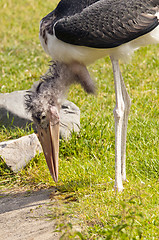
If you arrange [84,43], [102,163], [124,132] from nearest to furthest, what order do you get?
[84,43]
[124,132]
[102,163]

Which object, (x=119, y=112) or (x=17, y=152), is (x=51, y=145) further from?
(x=17, y=152)

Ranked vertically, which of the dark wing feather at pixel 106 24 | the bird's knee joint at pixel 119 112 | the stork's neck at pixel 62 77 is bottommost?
the bird's knee joint at pixel 119 112

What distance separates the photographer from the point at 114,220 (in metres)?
3.25

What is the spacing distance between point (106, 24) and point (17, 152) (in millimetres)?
1785

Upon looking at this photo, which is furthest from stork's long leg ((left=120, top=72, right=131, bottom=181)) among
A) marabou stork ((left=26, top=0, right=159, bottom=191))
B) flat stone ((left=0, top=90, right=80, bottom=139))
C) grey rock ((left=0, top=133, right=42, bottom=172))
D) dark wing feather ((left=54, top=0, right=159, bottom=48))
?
grey rock ((left=0, top=133, right=42, bottom=172))

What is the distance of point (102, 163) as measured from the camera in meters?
4.49

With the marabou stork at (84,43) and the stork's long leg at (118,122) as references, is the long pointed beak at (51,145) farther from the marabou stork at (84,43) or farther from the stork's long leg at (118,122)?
the stork's long leg at (118,122)

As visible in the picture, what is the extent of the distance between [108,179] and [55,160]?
0.54 metres

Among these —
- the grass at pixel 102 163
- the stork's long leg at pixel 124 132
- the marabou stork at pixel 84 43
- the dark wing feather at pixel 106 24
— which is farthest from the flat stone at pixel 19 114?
the dark wing feather at pixel 106 24

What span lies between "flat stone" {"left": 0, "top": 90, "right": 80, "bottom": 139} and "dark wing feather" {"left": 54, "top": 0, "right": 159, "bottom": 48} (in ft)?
5.14

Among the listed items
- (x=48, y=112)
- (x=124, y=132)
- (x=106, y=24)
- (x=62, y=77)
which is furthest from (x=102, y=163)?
(x=106, y=24)

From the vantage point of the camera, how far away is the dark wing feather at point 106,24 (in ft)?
12.1

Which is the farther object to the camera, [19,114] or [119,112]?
[19,114]

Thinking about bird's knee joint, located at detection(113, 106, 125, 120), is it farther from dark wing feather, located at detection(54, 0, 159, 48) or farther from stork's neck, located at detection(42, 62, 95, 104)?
dark wing feather, located at detection(54, 0, 159, 48)
